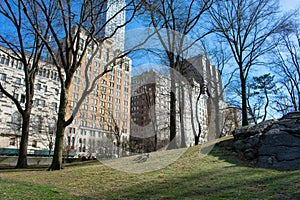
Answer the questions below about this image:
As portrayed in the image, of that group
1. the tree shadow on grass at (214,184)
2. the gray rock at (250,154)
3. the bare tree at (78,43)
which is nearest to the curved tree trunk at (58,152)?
the bare tree at (78,43)

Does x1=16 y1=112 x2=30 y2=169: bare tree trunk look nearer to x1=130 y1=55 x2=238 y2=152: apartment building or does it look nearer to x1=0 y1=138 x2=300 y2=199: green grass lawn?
x1=0 y1=138 x2=300 y2=199: green grass lawn

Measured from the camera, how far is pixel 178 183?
784cm

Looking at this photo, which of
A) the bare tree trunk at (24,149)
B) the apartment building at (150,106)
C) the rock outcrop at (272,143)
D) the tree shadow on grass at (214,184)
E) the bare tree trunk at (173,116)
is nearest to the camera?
the tree shadow on grass at (214,184)

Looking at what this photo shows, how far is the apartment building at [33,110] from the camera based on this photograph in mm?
39050

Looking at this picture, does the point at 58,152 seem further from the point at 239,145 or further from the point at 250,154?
the point at 250,154

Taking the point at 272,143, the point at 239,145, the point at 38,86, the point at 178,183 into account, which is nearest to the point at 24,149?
the point at 178,183

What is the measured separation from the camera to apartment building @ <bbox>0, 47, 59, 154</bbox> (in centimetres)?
3905

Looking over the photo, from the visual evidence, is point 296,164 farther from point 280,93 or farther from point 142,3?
point 280,93

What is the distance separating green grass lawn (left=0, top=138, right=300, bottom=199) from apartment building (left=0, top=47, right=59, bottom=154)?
29.6 m

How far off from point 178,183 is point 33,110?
47970 mm

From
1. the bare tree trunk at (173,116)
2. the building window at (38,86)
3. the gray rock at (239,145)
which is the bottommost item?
the gray rock at (239,145)

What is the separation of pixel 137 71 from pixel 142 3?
4519 mm

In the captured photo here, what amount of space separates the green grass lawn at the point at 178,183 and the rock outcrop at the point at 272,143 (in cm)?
70

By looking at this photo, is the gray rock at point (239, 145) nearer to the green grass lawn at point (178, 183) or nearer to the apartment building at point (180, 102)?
the green grass lawn at point (178, 183)
